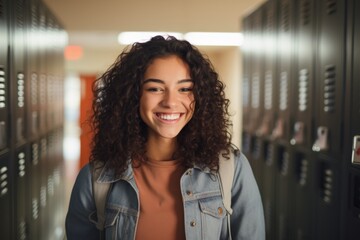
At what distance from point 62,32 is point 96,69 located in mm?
10457

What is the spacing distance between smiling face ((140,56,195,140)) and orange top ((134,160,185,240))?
0.52 ft

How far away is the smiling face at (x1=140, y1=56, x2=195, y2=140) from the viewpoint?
1.59 m

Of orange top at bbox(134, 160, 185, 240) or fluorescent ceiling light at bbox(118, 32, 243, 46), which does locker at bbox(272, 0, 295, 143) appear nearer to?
orange top at bbox(134, 160, 185, 240)

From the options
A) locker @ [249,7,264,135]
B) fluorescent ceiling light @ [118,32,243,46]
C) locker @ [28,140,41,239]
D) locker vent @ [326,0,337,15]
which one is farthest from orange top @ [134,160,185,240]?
fluorescent ceiling light @ [118,32,243,46]

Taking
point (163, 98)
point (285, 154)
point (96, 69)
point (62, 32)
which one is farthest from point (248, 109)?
point (96, 69)

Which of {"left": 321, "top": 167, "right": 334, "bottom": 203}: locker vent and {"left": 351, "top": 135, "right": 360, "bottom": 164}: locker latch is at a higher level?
{"left": 351, "top": 135, "right": 360, "bottom": 164}: locker latch

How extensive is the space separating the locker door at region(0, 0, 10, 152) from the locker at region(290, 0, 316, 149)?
1596 mm

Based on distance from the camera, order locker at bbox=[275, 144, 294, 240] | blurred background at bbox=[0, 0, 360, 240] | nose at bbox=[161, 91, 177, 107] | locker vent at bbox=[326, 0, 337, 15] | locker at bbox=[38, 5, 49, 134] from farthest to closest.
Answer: locker at bbox=[38, 5, 49, 134], locker at bbox=[275, 144, 294, 240], locker vent at bbox=[326, 0, 337, 15], blurred background at bbox=[0, 0, 360, 240], nose at bbox=[161, 91, 177, 107]

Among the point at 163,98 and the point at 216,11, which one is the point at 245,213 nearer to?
the point at 163,98

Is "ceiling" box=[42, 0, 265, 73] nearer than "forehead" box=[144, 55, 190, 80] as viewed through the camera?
No

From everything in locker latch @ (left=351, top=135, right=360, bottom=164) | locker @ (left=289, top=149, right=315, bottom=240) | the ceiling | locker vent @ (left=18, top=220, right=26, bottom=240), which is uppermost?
the ceiling

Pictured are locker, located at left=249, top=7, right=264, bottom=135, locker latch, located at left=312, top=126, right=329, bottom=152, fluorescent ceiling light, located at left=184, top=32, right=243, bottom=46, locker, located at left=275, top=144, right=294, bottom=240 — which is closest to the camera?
locker latch, located at left=312, top=126, right=329, bottom=152

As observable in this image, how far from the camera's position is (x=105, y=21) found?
7188 millimetres

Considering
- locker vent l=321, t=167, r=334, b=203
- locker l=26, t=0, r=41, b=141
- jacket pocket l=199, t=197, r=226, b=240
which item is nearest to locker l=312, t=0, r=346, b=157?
locker vent l=321, t=167, r=334, b=203
